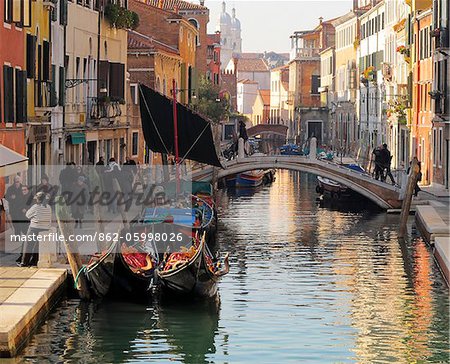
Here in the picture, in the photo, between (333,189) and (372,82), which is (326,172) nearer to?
(333,189)

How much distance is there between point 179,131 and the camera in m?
29.2

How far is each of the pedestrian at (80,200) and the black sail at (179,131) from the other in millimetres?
5544

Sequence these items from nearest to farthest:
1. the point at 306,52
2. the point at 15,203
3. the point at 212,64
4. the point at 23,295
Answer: the point at 23,295
the point at 15,203
the point at 212,64
the point at 306,52

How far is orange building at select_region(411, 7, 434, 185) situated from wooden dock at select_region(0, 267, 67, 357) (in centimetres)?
2235

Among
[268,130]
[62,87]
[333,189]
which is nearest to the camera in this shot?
[62,87]

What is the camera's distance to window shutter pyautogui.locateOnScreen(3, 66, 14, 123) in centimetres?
2241

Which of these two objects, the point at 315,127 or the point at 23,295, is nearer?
the point at 23,295

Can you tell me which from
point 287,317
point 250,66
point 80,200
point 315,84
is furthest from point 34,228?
point 250,66

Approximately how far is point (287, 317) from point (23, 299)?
369 centimetres

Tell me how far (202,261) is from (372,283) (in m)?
4.01

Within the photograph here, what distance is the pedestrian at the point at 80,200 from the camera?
75.4 ft

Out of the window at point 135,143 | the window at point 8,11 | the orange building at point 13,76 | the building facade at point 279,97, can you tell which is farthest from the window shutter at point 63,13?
the building facade at point 279,97

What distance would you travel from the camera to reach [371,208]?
118 ft

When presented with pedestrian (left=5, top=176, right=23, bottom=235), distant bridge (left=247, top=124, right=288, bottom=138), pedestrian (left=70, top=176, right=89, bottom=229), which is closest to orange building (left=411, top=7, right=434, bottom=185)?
pedestrian (left=70, top=176, right=89, bottom=229)
